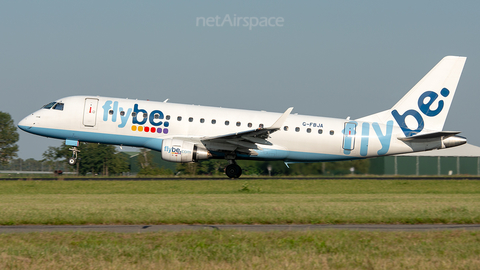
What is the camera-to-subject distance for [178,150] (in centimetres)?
2741

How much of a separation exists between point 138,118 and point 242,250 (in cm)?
2027

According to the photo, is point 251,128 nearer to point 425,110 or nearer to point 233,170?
point 233,170

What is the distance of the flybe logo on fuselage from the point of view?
2848 centimetres

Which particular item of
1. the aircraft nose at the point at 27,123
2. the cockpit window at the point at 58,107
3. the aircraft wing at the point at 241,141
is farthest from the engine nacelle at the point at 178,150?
the aircraft nose at the point at 27,123

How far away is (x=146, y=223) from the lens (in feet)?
42.6

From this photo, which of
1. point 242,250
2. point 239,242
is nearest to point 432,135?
point 239,242

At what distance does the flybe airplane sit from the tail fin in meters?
0.06

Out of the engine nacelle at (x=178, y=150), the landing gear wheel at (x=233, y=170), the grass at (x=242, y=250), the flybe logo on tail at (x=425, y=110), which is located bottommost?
the grass at (x=242, y=250)

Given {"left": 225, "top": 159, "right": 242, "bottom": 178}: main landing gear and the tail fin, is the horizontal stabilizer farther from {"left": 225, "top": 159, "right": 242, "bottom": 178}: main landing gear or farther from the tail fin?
{"left": 225, "top": 159, "right": 242, "bottom": 178}: main landing gear

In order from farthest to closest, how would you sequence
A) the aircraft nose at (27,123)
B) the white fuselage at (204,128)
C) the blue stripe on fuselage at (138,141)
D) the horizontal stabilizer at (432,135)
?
the aircraft nose at (27,123) → the blue stripe on fuselage at (138,141) → the white fuselage at (204,128) → the horizontal stabilizer at (432,135)

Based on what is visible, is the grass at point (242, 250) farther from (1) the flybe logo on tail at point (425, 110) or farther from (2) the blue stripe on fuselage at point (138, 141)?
(1) the flybe logo on tail at point (425, 110)

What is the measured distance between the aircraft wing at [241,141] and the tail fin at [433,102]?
8.41 metres

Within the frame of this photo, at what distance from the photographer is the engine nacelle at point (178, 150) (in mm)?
27422

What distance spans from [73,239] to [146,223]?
280cm
